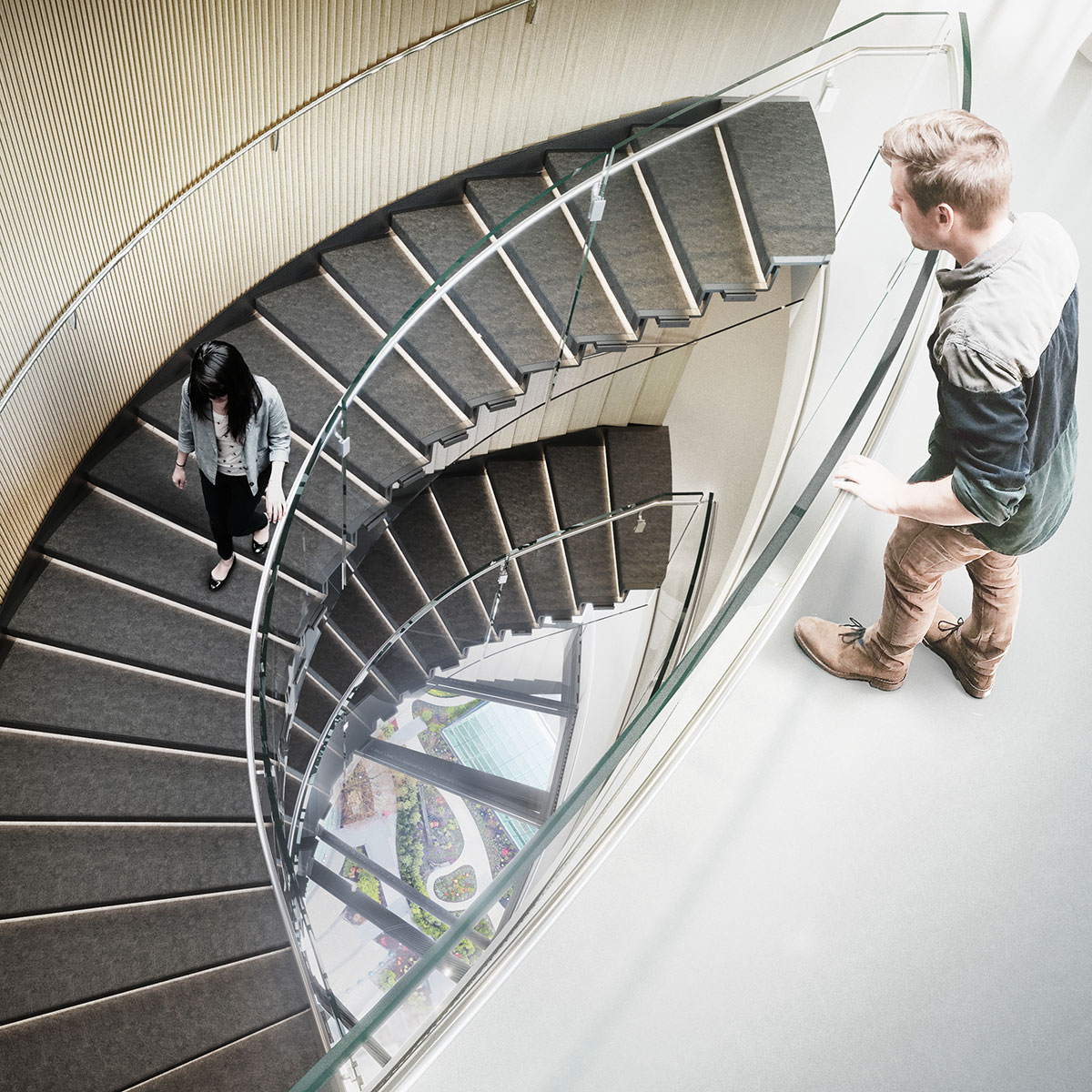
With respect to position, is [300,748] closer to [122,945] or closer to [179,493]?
[122,945]

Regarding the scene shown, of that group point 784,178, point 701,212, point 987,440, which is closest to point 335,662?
point 701,212

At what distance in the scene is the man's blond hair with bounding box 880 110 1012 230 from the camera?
1898mm

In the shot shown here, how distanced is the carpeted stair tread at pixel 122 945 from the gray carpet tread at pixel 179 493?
1.77m

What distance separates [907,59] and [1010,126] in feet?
3.73

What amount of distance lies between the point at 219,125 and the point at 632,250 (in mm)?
2226

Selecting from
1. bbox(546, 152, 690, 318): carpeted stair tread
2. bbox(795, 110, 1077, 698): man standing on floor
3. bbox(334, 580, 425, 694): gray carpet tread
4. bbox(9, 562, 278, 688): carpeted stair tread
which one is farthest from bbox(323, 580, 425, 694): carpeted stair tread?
bbox(795, 110, 1077, 698): man standing on floor

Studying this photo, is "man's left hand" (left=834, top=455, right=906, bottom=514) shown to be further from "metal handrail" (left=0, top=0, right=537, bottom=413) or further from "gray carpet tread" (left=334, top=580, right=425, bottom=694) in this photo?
"gray carpet tread" (left=334, top=580, right=425, bottom=694)

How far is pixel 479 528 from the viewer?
292 inches

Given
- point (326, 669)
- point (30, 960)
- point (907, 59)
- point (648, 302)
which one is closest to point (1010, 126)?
point (907, 59)

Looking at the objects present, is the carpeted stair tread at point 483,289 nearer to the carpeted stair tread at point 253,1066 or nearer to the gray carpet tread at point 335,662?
the gray carpet tread at point 335,662

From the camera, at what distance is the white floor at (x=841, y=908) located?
194 cm

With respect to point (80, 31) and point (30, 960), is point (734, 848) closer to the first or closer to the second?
point (30, 960)

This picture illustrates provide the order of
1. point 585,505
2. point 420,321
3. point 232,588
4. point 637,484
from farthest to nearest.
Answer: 1. point 637,484
2. point 585,505
3. point 232,588
4. point 420,321

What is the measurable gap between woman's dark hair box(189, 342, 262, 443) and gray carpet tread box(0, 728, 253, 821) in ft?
6.31
